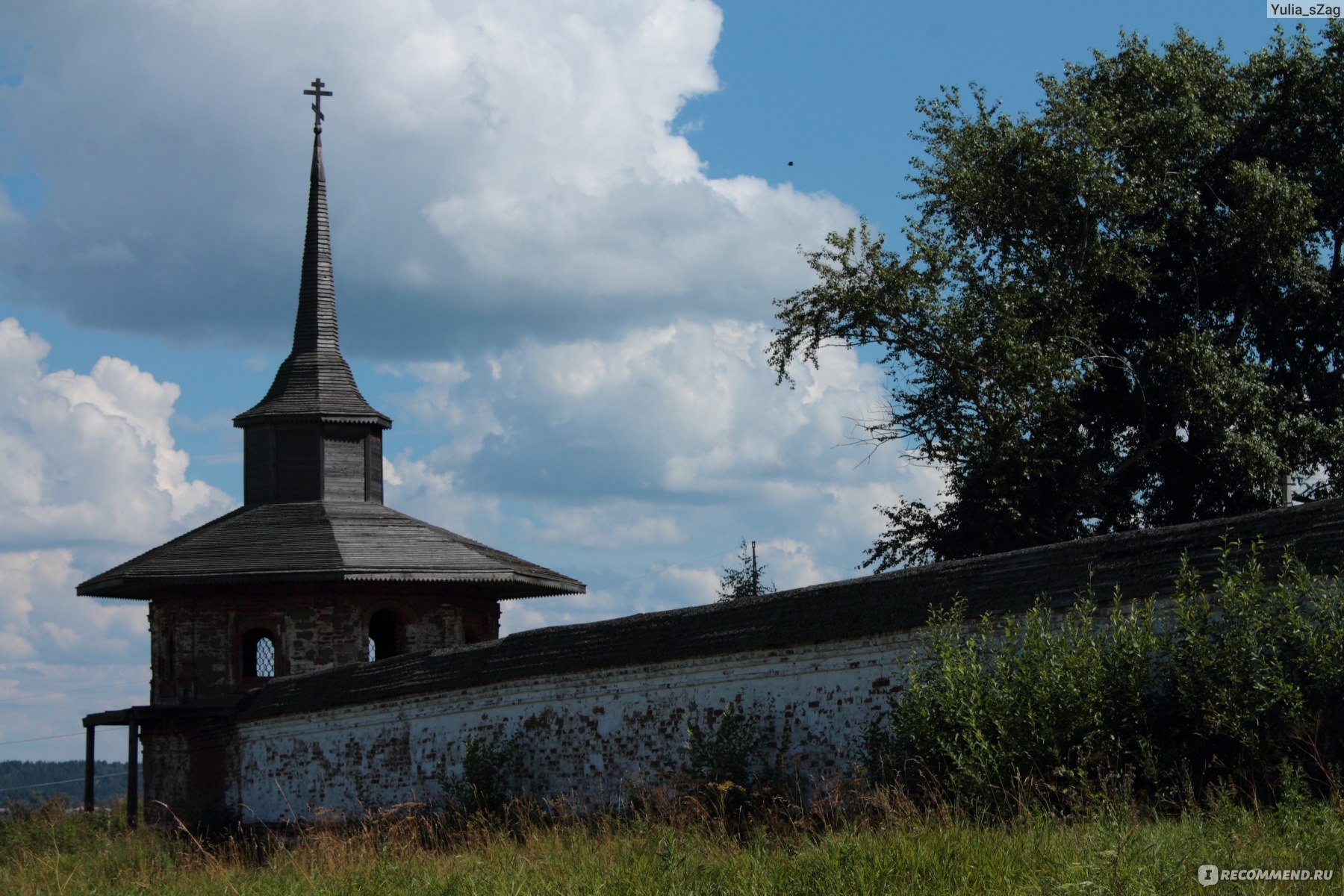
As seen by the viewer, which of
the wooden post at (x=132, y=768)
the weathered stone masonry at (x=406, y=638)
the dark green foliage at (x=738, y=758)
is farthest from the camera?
the wooden post at (x=132, y=768)

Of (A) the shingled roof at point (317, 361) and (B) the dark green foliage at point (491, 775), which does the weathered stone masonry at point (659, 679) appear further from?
(A) the shingled roof at point (317, 361)

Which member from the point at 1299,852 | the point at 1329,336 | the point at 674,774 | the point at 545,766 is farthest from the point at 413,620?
the point at 1299,852

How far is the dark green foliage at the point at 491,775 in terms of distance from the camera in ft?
51.2

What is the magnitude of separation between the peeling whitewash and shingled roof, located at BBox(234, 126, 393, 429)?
26.1ft

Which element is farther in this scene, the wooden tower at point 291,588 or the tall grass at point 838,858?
the wooden tower at point 291,588

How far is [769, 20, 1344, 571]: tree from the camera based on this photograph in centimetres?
2412

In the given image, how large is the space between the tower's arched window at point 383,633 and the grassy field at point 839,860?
13448 mm

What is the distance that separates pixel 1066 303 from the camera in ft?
81.9

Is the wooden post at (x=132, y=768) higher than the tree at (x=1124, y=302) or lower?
lower

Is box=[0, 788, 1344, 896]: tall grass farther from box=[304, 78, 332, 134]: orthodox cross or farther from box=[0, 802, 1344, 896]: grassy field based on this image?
box=[304, 78, 332, 134]: orthodox cross

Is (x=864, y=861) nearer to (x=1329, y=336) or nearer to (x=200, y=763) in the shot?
(x=200, y=763)

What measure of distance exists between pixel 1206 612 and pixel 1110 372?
17.9 m

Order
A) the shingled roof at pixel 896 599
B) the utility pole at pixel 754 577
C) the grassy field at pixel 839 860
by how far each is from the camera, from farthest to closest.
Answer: the utility pole at pixel 754 577
the shingled roof at pixel 896 599
the grassy field at pixel 839 860

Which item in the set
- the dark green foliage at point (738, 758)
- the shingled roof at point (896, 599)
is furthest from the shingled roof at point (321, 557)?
the dark green foliage at point (738, 758)
